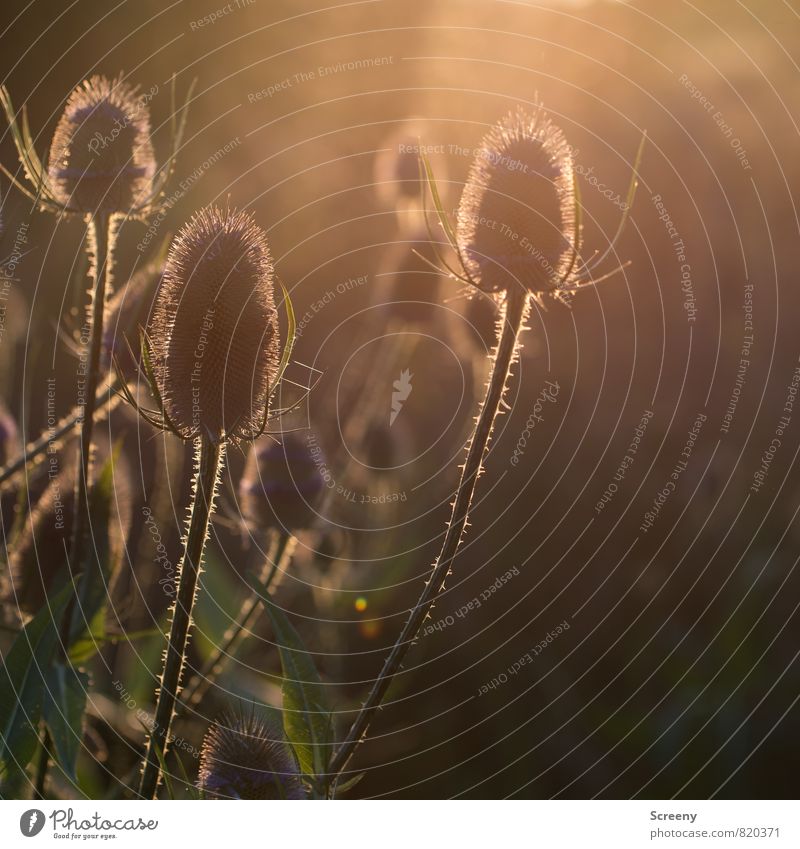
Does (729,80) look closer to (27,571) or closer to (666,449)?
(666,449)

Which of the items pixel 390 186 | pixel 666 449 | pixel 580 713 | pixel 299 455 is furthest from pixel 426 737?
pixel 390 186

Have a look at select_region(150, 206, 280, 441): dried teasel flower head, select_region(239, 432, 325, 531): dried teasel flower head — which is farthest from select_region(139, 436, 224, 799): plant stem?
select_region(239, 432, 325, 531): dried teasel flower head

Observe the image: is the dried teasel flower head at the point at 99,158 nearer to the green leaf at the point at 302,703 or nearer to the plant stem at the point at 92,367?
the plant stem at the point at 92,367

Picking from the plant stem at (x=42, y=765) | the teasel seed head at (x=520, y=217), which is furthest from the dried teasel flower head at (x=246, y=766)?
the teasel seed head at (x=520, y=217)
